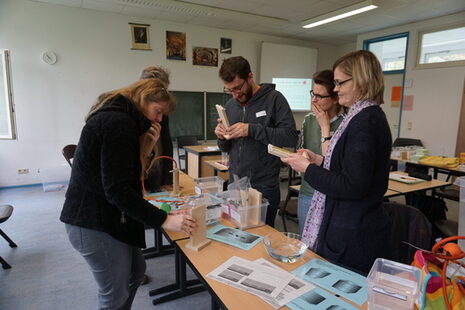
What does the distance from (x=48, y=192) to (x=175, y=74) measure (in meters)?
2.93

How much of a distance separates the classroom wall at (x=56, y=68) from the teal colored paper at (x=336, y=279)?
474 cm

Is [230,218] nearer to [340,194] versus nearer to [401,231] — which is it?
[340,194]

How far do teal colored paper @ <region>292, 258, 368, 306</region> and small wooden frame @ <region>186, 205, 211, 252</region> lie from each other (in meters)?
0.42

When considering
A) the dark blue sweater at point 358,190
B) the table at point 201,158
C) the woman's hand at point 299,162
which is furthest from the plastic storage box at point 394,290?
the table at point 201,158

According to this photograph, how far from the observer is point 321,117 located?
1.76 meters

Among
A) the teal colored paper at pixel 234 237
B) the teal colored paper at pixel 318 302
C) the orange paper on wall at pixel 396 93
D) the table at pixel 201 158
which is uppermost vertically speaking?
the orange paper on wall at pixel 396 93

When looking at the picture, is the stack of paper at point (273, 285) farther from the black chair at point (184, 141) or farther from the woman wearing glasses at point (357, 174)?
the black chair at point (184, 141)

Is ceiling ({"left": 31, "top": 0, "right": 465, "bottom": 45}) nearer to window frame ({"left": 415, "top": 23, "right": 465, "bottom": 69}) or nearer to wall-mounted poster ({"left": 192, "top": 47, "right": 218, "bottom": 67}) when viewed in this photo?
window frame ({"left": 415, "top": 23, "right": 465, "bottom": 69})

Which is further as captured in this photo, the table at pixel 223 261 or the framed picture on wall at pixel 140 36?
the framed picture on wall at pixel 140 36

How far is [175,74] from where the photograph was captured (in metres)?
5.51

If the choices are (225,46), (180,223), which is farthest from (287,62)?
(180,223)

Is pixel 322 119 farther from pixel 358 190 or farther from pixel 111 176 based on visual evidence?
pixel 111 176

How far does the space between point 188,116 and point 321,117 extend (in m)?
4.13

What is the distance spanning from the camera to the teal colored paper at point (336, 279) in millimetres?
960
